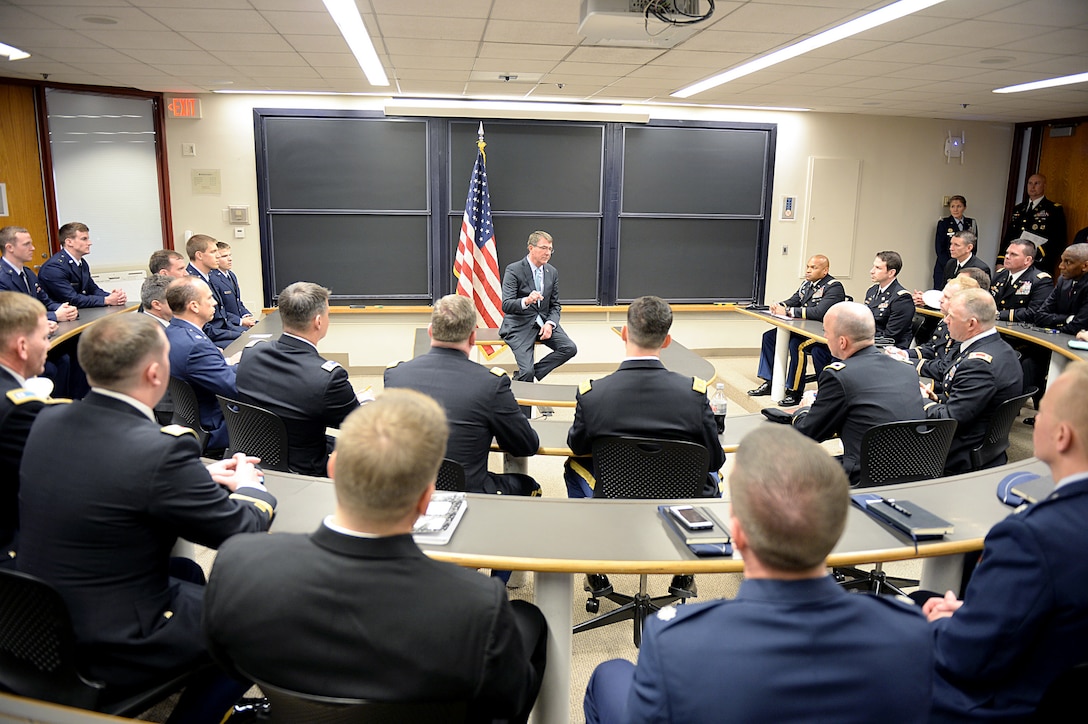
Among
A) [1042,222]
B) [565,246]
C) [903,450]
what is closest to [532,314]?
[565,246]

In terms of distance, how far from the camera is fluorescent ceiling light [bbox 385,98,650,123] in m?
7.22

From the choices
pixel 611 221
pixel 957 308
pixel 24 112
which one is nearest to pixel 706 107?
pixel 611 221

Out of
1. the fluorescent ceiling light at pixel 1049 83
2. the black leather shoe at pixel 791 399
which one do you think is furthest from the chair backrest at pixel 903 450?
the fluorescent ceiling light at pixel 1049 83

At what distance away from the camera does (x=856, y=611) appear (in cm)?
121

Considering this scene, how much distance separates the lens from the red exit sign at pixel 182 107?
712 centimetres

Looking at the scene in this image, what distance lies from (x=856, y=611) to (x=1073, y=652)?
0.66m

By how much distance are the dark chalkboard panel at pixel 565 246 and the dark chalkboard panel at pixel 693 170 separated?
548 mm

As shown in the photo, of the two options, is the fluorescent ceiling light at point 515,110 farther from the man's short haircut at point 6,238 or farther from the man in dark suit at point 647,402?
the man in dark suit at point 647,402

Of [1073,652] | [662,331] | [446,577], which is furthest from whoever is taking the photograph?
[662,331]

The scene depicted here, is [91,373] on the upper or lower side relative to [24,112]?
lower

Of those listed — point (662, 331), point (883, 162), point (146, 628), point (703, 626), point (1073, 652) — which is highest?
point (883, 162)

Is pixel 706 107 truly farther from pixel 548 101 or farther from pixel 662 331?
pixel 662 331

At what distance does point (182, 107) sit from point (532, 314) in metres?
4.15

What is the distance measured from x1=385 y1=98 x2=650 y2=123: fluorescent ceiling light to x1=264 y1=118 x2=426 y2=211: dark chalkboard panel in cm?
21
